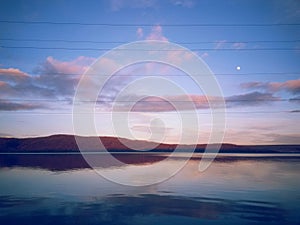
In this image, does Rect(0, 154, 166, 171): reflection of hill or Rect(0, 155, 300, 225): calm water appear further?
Rect(0, 154, 166, 171): reflection of hill

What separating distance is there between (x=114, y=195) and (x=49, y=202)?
4521 mm

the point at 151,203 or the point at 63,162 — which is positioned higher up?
the point at 63,162

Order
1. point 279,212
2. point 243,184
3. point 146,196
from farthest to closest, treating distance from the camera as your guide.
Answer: point 243,184 < point 146,196 < point 279,212

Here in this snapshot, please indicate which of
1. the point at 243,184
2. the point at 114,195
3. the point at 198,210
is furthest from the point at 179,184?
the point at 198,210

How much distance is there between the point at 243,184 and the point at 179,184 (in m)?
5.82

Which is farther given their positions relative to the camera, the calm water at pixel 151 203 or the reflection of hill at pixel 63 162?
the reflection of hill at pixel 63 162

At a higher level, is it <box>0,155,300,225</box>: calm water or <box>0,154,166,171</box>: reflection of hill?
<box>0,154,166,171</box>: reflection of hill

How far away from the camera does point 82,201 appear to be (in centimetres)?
1670

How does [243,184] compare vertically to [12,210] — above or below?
above

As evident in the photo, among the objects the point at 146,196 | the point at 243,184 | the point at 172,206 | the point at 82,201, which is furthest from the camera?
the point at 243,184

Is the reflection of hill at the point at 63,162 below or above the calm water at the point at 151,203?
above

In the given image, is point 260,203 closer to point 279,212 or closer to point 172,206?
point 279,212

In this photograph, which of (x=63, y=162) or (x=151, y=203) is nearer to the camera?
(x=151, y=203)

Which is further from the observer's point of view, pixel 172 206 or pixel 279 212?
pixel 172 206
